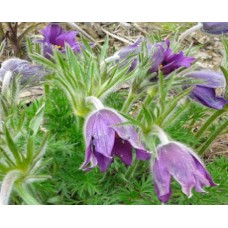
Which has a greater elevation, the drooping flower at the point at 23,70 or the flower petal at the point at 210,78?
the drooping flower at the point at 23,70

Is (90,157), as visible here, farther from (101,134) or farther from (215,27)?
(215,27)

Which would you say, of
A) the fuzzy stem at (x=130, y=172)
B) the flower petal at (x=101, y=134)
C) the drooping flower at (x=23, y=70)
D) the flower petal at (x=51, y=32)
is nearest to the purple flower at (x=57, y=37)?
the flower petal at (x=51, y=32)

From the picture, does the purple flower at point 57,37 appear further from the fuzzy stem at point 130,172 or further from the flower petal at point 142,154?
the flower petal at point 142,154

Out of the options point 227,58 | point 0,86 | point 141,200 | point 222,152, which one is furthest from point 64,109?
point 222,152

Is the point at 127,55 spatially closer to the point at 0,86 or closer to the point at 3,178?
the point at 0,86

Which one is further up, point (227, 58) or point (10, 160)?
point (227, 58)

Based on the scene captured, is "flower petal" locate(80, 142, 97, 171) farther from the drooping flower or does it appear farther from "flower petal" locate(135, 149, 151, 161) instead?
the drooping flower

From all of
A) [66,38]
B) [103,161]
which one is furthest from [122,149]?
[66,38]

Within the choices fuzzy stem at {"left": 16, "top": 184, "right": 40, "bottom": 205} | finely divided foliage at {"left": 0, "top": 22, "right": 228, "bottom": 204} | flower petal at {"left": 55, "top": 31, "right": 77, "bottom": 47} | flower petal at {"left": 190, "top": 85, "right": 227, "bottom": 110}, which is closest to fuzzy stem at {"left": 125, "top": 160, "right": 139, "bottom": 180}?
finely divided foliage at {"left": 0, "top": 22, "right": 228, "bottom": 204}
